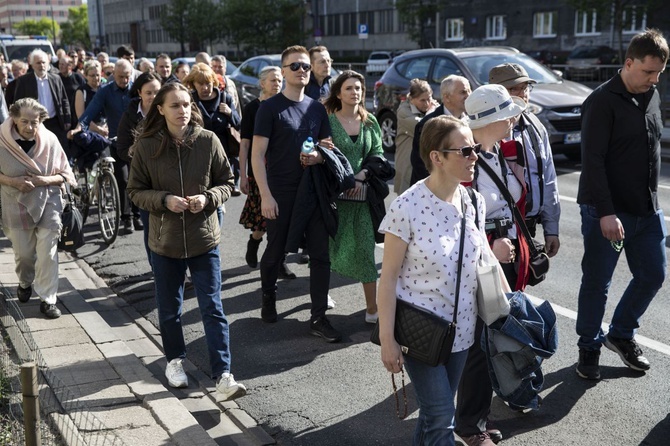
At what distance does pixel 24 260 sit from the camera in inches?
261

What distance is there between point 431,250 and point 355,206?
113 inches

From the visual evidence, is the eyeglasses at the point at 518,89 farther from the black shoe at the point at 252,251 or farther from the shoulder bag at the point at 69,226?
the shoulder bag at the point at 69,226

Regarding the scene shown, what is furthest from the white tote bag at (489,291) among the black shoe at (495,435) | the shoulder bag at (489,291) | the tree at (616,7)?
the tree at (616,7)

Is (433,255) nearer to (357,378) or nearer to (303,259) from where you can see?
(357,378)

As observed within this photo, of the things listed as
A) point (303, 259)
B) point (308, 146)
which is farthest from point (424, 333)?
point (303, 259)

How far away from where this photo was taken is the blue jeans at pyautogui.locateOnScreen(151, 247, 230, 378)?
4977mm

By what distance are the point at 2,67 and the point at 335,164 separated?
376 inches

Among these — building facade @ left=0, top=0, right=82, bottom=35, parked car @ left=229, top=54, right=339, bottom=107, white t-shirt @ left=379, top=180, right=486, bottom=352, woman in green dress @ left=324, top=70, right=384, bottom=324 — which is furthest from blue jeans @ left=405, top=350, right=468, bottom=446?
building facade @ left=0, top=0, right=82, bottom=35

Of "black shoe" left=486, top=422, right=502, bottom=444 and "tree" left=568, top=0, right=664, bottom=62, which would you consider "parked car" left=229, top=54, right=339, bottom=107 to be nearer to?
"black shoe" left=486, top=422, right=502, bottom=444

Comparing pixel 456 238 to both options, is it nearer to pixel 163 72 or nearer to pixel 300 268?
pixel 300 268

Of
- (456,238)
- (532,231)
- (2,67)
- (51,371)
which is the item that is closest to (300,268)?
(51,371)

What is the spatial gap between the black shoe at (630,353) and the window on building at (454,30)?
50242 mm

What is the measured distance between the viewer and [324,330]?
597cm

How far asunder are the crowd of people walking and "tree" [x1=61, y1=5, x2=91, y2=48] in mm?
106106
